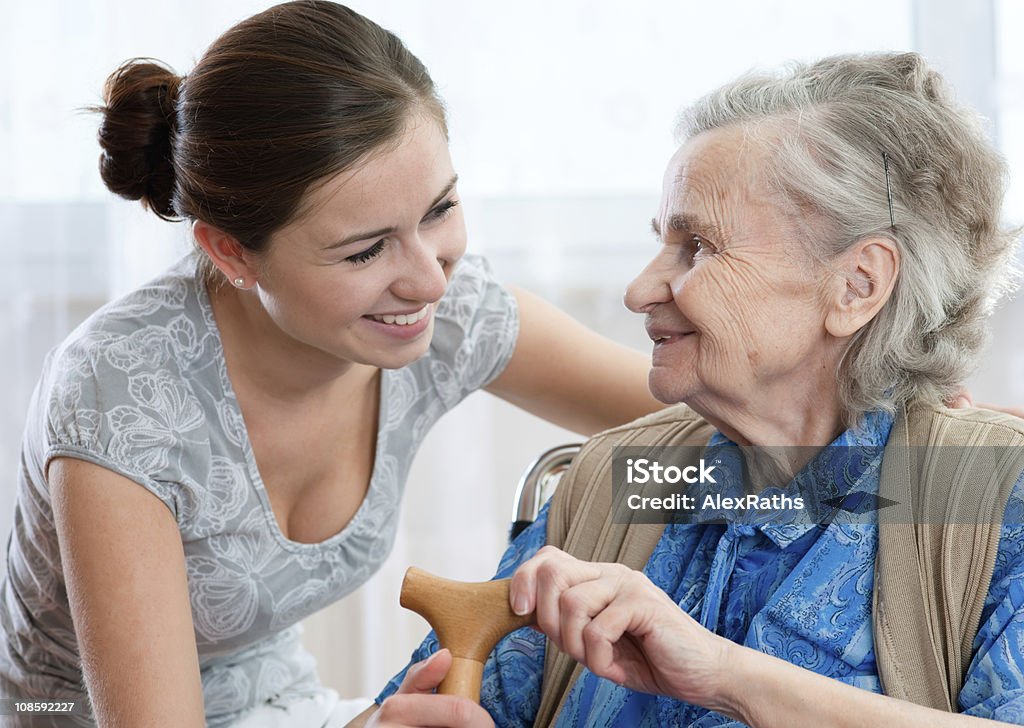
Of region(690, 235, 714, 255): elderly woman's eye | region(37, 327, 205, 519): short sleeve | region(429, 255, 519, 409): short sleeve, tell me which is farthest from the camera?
region(429, 255, 519, 409): short sleeve

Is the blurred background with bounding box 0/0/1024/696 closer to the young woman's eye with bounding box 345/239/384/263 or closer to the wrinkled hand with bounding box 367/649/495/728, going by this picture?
the young woman's eye with bounding box 345/239/384/263

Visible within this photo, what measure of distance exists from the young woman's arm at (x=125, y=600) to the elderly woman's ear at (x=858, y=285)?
2.57 ft

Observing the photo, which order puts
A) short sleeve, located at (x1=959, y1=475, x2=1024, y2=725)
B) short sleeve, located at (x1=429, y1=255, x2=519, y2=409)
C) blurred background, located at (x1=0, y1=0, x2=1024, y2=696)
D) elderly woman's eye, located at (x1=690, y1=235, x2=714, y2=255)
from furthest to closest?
1. blurred background, located at (x1=0, y1=0, x2=1024, y2=696)
2. short sleeve, located at (x1=429, y1=255, x2=519, y2=409)
3. elderly woman's eye, located at (x1=690, y1=235, x2=714, y2=255)
4. short sleeve, located at (x1=959, y1=475, x2=1024, y2=725)

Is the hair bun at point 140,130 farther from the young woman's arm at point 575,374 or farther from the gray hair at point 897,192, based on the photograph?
the gray hair at point 897,192

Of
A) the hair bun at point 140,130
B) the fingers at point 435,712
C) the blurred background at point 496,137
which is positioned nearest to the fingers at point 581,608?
the fingers at point 435,712

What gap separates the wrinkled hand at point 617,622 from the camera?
95cm

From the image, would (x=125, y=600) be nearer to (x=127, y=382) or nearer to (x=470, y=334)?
(x=127, y=382)

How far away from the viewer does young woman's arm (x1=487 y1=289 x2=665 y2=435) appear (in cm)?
164

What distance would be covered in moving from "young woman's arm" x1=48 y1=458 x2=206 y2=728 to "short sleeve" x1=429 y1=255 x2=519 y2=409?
0.48 m

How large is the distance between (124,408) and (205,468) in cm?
13

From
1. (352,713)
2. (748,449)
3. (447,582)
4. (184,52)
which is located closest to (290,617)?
(352,713)

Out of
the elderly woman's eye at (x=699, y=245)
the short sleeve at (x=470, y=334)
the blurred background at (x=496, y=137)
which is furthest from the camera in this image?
the blurred background at (x=496, y=137)

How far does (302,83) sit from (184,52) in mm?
1313

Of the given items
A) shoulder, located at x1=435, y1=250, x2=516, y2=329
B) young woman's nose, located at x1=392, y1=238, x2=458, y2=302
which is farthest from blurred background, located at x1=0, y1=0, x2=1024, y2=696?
young woman's nose, located at x1=392, y1=238, x2=458, y2=302
